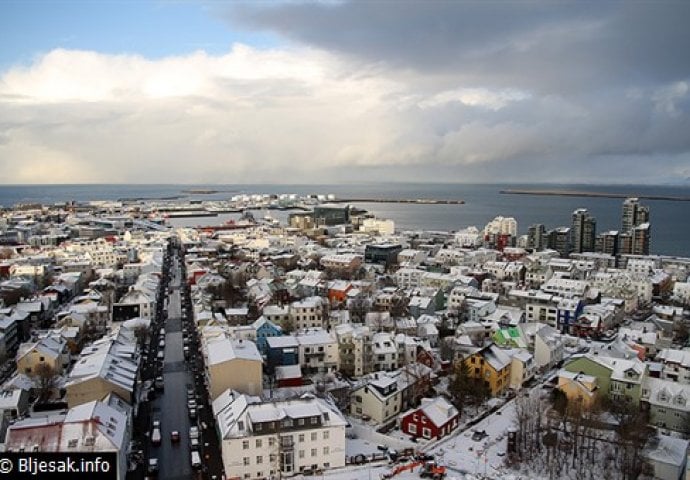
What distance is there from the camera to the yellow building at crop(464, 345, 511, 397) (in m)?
15.0

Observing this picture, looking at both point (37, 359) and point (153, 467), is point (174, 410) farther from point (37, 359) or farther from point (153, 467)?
point (37, 359)

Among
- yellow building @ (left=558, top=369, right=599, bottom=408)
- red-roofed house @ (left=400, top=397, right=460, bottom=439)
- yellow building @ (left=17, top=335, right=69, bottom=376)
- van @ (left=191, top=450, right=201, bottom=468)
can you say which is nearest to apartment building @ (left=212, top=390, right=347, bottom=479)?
van @ (left=191, top=450, right=201, bottom=468)

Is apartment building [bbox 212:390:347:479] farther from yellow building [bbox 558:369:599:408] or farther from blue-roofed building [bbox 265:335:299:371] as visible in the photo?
yellow building [bbox 558:369:599:408]

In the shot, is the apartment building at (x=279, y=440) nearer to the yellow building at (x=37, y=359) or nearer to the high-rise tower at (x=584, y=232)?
the yellow building at (x=37, y=359)

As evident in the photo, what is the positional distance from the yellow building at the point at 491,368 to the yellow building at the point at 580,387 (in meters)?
1.57

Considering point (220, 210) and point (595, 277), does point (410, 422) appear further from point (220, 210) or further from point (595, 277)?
point (220, 210)

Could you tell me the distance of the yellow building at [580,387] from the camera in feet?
44.3

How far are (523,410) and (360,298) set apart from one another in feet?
42.3

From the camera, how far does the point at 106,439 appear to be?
33.8 feet

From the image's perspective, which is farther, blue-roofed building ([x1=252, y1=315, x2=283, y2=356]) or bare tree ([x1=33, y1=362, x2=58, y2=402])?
blue-roofed building ([x1=252, y1=315, x2=283, y2=356])

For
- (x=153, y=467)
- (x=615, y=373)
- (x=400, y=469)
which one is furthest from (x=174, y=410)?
(x=615, y=373)

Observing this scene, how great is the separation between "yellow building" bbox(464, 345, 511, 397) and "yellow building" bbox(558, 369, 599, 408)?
1574 millimetres

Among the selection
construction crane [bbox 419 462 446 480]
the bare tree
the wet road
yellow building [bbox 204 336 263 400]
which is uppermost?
yellow building [bbox 204 336 263 400]

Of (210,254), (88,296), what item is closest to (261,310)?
(88,296)
